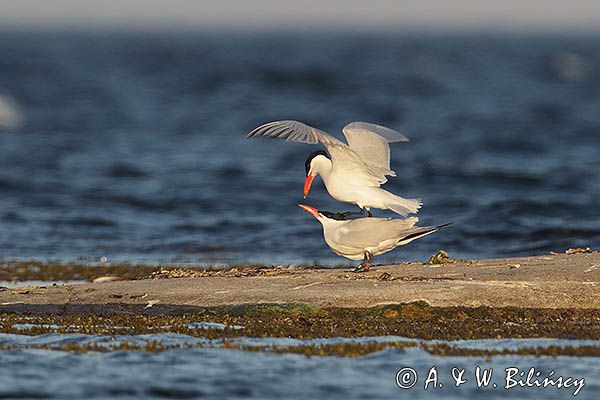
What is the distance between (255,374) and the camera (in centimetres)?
795

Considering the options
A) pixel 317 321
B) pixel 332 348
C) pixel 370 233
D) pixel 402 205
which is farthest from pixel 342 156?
pixel 332 348

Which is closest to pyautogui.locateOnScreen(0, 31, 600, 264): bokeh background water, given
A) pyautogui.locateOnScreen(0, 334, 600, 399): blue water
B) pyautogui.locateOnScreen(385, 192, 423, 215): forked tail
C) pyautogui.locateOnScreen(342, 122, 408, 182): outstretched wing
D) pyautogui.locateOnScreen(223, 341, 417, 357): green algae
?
pyautogui.locateOnScreen(342, 122, 408, 182): outstretched wing

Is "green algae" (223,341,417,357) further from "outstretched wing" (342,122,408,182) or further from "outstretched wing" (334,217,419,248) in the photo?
"outstretched wing" (342,122,408,182)

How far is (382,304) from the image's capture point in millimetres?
10055

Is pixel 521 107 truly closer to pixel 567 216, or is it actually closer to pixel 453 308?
pixel 567 216

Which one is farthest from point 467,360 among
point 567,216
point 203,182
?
point 203,182

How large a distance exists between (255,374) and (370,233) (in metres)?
3.16

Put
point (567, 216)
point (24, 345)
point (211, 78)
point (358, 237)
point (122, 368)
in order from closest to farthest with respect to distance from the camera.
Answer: point (122, 368) → point (24, 345) → point (358, 237) → point (567, 216) → point (211, 78)

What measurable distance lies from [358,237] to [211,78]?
4347 cm

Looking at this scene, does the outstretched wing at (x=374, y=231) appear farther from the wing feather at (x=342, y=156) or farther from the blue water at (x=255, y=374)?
the blue water at (x=255, y=374)

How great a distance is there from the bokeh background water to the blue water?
22.1 ft

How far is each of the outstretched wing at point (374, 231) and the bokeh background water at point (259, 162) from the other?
4339 millimetres

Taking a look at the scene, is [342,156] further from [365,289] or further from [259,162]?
[259,162]

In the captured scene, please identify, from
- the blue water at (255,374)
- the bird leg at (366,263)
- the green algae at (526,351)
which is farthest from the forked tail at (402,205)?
the green algae at (526,351)
